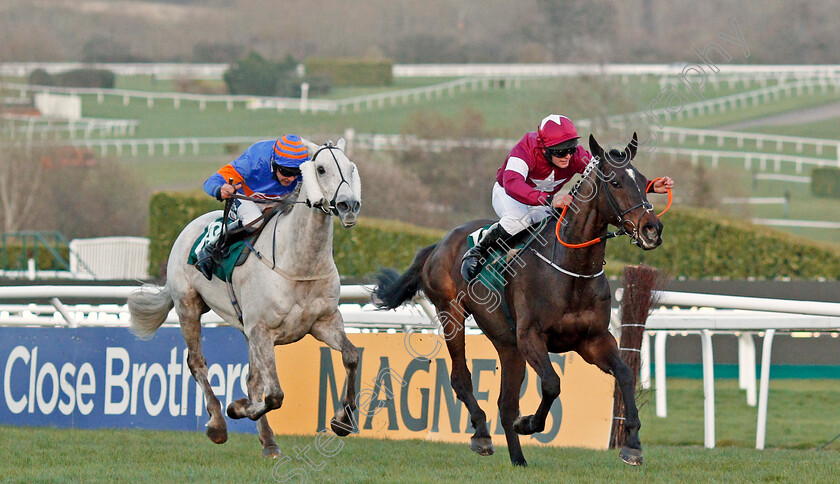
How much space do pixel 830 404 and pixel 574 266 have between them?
6403 mm

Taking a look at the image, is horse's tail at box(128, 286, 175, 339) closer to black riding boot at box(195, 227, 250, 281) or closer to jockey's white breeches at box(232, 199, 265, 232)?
A: black riding boot at box(195, 227, 250, 281)

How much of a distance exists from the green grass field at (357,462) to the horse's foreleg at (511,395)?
0.09m

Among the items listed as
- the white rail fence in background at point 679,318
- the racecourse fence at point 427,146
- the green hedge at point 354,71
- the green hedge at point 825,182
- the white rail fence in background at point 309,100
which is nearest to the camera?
the white rail fence in background at point 679,318

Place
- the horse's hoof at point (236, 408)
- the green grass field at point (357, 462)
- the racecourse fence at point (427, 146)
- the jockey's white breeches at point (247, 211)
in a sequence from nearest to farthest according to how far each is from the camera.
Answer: the green grass field at point (357, 462) < the horse's hoof at point (236, 408) < the jockey's white breeches at point (247, 211) < the racecourse fence at point (427, 146)

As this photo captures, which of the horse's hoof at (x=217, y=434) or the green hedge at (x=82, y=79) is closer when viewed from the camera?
the horse's hoof at (x=217, y=434)

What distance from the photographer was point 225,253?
19.0 ft

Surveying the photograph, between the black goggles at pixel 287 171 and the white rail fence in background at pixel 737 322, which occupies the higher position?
the black goggles at pixel 287 171

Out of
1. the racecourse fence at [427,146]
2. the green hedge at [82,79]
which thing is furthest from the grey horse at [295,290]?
the green hedge at [82,79]

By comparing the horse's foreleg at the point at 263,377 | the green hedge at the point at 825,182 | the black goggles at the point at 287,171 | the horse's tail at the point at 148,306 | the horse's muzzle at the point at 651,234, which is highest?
the green hedge at the point at 825,182

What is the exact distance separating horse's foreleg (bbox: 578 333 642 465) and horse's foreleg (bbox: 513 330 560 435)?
0.21m

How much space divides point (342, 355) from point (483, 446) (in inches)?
36.9

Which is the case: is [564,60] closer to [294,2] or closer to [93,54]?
[294,2]

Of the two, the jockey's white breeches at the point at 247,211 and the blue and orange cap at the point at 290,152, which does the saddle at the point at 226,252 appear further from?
the blue and orange cap at the point at 290,152

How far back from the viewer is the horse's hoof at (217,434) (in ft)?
18.8
